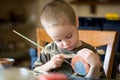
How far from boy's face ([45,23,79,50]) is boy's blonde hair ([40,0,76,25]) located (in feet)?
0.05

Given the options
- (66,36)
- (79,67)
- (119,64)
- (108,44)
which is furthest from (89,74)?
(119,64)

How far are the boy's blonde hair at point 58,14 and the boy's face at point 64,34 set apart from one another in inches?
0.6

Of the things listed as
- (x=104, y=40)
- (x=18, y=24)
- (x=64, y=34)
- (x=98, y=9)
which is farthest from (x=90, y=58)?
(x=18, y=24)

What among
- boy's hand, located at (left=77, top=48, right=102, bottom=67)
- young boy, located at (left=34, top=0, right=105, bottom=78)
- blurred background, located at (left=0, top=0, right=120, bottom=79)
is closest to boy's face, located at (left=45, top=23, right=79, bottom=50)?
young boy, located at (left=34, top=0, right=105, bottom=78)

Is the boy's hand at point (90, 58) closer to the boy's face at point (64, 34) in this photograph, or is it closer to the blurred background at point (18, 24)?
the boy's face at point (64, 34)

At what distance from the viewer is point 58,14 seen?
87 centimetres

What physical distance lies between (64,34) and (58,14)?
0.07 m

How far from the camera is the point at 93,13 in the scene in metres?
2.71

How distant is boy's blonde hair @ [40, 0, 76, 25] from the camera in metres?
0.86

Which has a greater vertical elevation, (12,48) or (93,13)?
(93,13)

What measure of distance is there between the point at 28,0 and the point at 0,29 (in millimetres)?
458

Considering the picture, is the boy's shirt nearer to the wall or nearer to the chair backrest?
the chair backrest

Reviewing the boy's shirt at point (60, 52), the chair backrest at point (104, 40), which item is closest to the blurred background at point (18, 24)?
the chair backrest at point (104, 40)

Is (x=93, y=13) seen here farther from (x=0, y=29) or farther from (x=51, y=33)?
(x=51, y=33)
